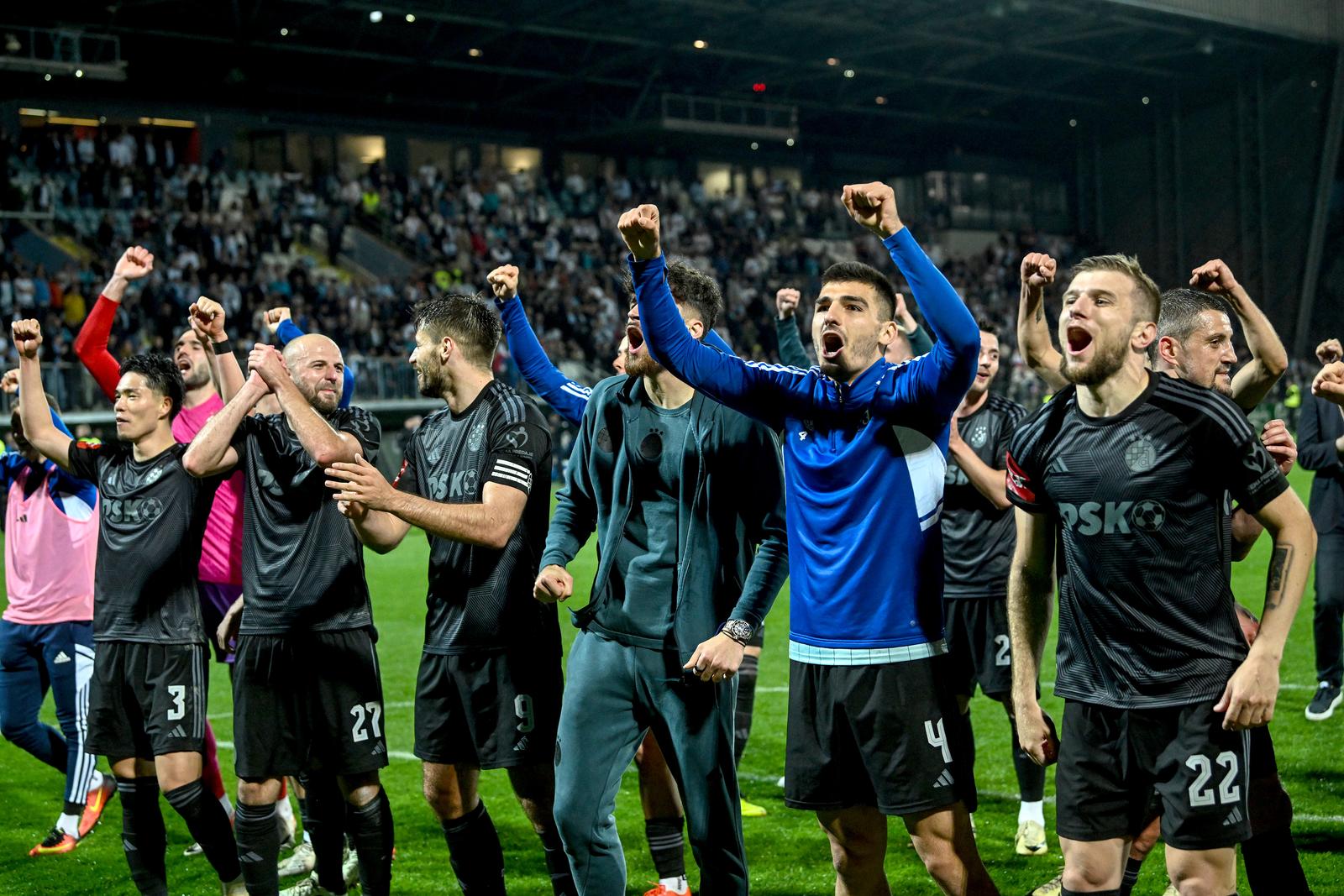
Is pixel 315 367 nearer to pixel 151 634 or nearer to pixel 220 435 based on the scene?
pixel 220 435

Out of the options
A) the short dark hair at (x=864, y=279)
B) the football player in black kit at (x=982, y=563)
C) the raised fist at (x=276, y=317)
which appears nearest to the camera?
the short dark hair at (x=864, y=279)

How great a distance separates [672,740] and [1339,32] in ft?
136

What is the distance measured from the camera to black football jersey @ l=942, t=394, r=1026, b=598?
21.5 feet

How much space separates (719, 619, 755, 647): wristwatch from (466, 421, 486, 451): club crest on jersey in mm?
1335

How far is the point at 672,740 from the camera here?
442 centimetres

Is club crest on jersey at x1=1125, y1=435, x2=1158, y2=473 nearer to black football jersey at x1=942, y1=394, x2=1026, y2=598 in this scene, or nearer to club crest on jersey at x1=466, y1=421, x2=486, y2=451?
club crest on jersey at x1=466, y1=421, x2=486, y2=451

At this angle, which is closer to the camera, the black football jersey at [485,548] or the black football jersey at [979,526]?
the black football jersey at [485,548]

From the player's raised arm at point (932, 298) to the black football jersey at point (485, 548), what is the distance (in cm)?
159

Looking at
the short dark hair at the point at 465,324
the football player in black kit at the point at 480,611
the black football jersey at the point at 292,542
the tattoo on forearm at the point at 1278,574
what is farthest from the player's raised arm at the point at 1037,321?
the black football jersey at the point at 292,542

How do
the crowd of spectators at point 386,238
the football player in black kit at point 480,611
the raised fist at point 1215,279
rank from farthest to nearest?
the crowd of spectators at point 386,238, the football player in black kit at point 480,611, the raised fist at point 1215,279

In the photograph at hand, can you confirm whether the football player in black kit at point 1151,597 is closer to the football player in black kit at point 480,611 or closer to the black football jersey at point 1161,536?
the black football jersey at point 1161,536

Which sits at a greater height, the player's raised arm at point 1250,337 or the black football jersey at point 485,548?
the player's raised arm at point 1250,337

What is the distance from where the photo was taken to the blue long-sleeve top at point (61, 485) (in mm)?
7078

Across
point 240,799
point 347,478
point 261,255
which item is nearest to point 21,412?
point 240,799
